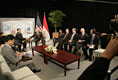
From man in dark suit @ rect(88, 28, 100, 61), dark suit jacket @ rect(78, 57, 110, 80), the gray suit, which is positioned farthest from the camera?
man in dark suit @ rect(88, 28, 100, 61)

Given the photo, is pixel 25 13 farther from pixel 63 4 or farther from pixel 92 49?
pixel 92 49

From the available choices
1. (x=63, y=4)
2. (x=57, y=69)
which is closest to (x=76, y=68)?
(x=57, y=69)

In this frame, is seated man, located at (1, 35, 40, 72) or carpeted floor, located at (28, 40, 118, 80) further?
carpeted floor, located at (28, 40, 118, 80)

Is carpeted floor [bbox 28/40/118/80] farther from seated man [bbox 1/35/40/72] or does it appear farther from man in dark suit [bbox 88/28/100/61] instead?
seated man [bbox 1/35/40/72]

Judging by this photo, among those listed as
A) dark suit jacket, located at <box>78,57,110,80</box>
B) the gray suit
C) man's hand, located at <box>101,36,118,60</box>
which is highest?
man's hand, located at <box>101,36,118,60</box>

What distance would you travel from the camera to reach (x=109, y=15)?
6180 mm

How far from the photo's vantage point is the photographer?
0.42m

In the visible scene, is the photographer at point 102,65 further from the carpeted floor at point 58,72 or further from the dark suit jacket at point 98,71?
the carpeted floor at point 58,72

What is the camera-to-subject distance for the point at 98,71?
42cm

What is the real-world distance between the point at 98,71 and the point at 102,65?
1.5 inches

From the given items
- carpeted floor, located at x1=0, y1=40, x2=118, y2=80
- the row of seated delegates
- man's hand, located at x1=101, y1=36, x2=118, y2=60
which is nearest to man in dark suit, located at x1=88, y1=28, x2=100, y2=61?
the row of seated delegates

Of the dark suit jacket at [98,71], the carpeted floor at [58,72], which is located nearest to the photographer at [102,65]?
the dark suit jacket at [98,71]

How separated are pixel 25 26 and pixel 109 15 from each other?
568 cm

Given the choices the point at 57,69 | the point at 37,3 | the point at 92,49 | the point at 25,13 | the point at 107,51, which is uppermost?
the point at 37,3
